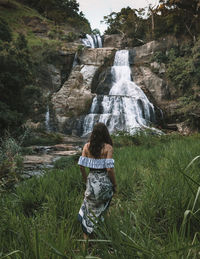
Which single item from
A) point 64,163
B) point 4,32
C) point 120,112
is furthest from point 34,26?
point 64,163

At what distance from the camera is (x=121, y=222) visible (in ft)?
4.78

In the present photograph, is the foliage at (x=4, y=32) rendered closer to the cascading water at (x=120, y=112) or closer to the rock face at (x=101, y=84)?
the cascading water at (x=120, y=112)

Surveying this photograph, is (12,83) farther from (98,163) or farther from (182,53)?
(182,53)

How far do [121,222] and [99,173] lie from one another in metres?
0.74

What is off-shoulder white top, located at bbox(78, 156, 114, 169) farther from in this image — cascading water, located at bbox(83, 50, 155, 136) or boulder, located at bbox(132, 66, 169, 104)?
boulder, located at bbox(132, 66, 169, 104)

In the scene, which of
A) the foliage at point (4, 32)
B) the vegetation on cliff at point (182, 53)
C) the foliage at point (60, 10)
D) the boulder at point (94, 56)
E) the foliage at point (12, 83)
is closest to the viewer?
the foliage at point (12, 83)

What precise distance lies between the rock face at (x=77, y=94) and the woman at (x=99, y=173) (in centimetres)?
1486

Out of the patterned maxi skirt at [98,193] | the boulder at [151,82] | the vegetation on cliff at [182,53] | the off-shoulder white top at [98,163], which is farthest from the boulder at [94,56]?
the patterned maxi skirt at [98,193]

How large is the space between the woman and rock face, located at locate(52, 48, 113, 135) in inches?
585

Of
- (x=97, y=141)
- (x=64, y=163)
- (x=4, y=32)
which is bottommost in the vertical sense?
(x=64, y=163)

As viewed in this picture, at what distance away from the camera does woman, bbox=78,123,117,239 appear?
2.07 metres

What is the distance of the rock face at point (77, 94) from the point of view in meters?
18.1

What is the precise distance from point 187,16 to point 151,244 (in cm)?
2419

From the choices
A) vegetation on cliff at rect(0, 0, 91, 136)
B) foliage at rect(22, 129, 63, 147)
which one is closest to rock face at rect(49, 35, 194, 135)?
vegetation on cliff at rect(0, 0, 91, 136)
